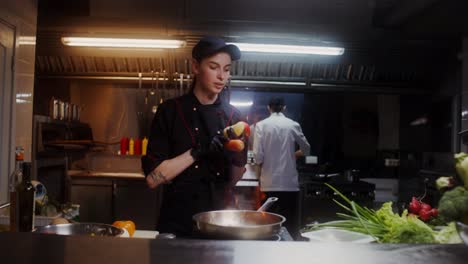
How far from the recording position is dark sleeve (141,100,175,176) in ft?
6.93

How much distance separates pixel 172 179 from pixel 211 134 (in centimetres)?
32

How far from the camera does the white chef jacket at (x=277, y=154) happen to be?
14.9 feet

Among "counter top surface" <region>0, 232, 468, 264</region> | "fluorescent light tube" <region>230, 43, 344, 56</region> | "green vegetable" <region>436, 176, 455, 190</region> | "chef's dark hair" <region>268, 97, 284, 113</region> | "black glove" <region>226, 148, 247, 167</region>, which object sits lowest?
"counter top surface" <region>0, 232, 468, 264</region>

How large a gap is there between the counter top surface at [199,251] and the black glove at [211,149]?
1291mm

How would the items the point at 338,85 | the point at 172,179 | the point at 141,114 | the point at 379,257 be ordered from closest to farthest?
the point at 379,257, the point at 172,179, the point at 338,85, the point at 141,114

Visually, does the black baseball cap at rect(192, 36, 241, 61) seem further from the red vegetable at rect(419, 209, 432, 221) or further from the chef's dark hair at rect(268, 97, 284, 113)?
the chef's dark hair at rect(268, 97, 284, 113)

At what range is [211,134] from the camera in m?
2.23

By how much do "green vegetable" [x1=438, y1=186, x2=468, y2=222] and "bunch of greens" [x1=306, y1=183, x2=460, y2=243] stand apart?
269 millimetres

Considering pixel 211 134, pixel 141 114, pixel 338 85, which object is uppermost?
pixel 338 85

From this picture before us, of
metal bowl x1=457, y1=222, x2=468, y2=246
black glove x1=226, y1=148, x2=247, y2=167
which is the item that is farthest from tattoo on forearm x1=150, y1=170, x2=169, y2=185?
metal bowl x1=457, y1=222, x2=468, y2=246

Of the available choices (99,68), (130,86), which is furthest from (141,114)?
(99,68)

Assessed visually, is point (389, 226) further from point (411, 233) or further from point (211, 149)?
point (211, 149)

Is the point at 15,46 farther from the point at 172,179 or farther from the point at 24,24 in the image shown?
the point at 172,179

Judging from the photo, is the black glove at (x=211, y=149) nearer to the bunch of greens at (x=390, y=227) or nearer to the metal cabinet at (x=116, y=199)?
the bunch of greens at (x=390, y=227)
